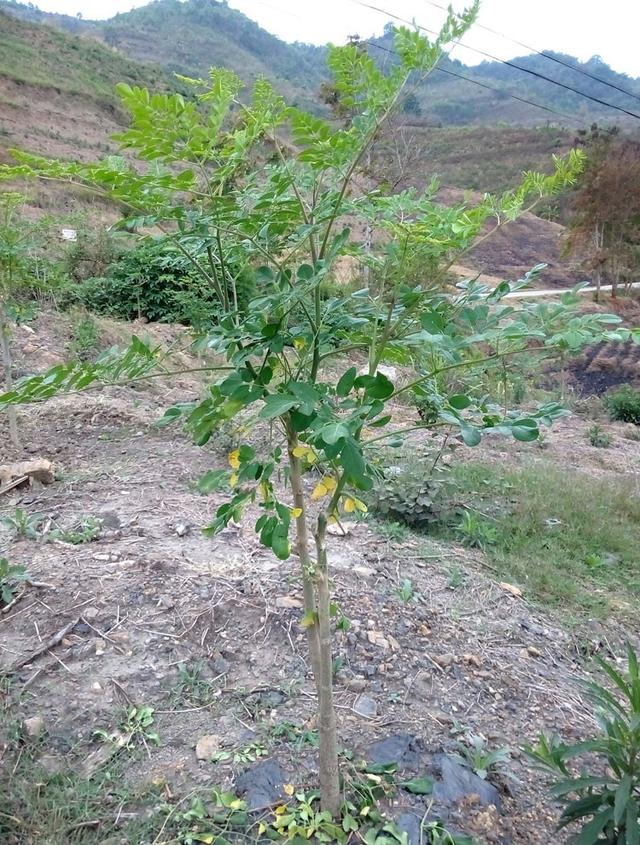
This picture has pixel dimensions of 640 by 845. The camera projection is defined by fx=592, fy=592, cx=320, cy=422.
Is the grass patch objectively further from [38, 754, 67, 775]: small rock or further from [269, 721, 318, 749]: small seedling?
[38, 754, 67, 775]: small rock

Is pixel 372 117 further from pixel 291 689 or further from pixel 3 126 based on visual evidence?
pixel 3 126

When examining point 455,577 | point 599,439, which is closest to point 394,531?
point 455,577

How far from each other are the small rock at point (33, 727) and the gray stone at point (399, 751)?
0.98m

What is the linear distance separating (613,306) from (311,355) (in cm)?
1827

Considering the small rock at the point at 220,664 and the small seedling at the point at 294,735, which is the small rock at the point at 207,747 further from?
the small rock at the point at 220,664

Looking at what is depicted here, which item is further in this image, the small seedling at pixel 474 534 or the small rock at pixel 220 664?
the small seedling at pixel 474 534

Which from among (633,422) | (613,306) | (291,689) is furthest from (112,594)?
(613,306)

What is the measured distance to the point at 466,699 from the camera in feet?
6.84

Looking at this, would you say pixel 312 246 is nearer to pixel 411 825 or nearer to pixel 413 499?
pixel 411 825

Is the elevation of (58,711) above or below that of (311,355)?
below

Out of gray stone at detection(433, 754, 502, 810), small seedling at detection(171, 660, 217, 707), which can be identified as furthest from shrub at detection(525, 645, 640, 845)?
small seedling at detection(171, 660, 217, 707)

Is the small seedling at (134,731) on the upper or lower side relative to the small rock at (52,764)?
upper

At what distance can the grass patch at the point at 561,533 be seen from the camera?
3.09 metres

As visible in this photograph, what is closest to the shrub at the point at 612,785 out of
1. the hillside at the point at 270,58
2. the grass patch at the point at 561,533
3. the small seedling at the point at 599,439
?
the grass patch at the point at 561,533
